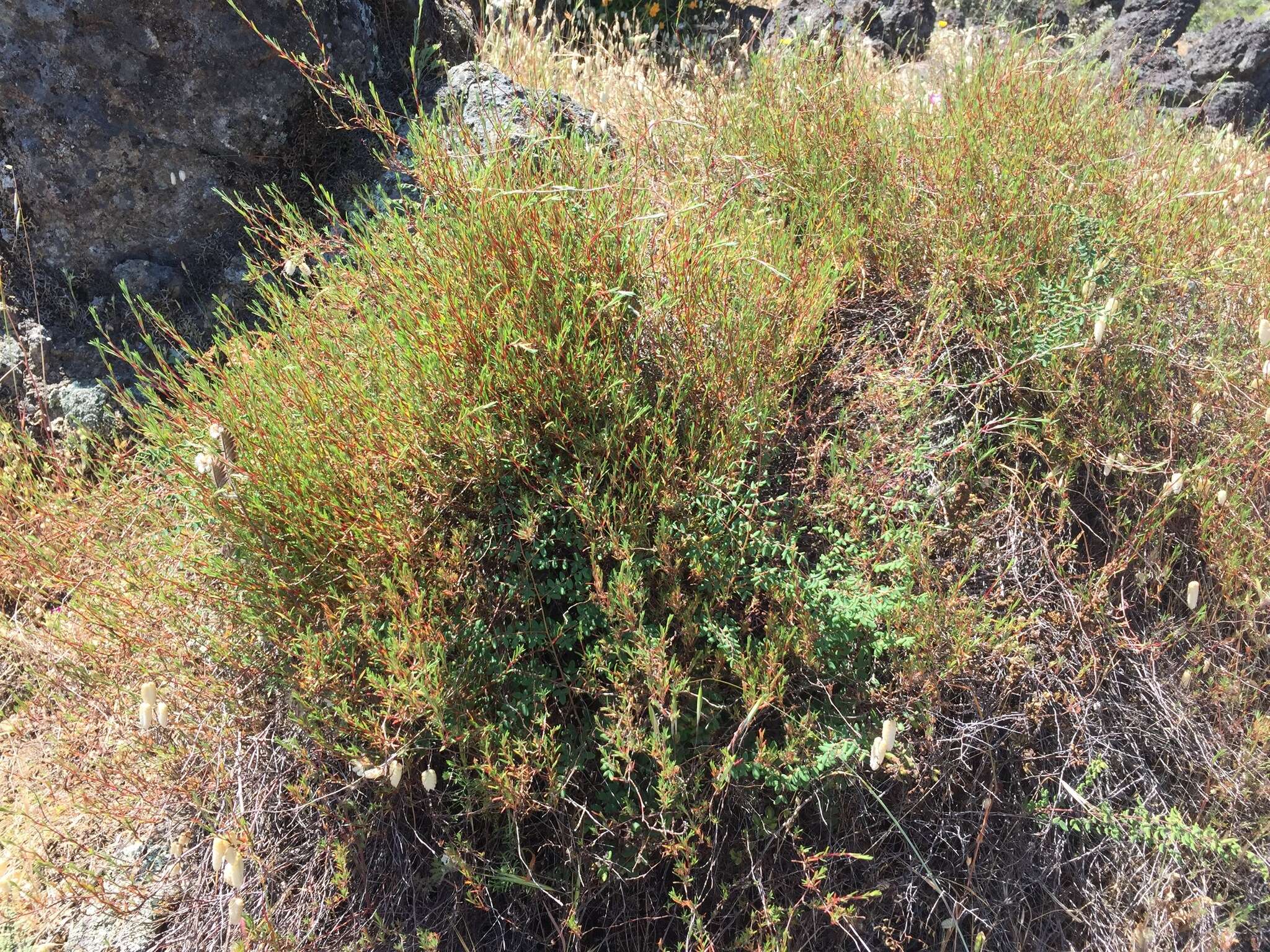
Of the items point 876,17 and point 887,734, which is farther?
point 876,17

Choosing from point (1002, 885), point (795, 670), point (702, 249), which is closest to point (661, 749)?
point (795, 670)

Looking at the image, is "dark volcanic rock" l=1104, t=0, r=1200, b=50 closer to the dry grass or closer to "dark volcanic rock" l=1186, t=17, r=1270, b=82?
"dark volcanic rock" l=1186, t=17, r=1270, b=82

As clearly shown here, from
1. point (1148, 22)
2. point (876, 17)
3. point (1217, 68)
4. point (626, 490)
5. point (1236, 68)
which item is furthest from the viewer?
point (1148, 22)

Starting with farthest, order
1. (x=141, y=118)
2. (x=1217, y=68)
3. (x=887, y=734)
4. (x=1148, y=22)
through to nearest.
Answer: (x=1148, y=22) < (x=1217, y=68) < (x=141, y=118) < (x=887, y=734)

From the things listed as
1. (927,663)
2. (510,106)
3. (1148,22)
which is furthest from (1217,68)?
(927,663)

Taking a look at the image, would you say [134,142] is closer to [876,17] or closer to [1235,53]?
[876,17]

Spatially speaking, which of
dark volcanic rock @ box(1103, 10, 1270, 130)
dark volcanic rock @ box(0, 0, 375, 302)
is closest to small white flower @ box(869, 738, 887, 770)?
dark volcanic rock @ box(0, 0, 375, 302)

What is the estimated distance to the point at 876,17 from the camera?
6.44 meters

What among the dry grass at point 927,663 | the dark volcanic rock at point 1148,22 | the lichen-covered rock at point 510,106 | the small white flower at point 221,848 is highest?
the lichen-covered rock at point 510,106

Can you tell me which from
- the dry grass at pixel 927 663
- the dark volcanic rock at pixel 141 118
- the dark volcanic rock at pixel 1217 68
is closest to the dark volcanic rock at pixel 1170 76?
the dark volcanic rock at pixel 1217 68

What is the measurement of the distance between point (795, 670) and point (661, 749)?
0.45m

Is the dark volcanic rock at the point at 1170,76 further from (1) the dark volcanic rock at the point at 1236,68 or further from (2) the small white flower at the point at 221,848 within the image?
(2) the small white flower at the point at 221,848

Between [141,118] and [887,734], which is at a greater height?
[141,118]

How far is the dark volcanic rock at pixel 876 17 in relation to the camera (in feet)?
19.9
